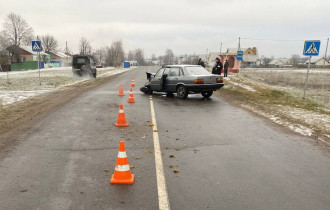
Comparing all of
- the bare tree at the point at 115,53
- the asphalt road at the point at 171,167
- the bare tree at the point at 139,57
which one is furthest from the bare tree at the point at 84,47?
the asphalt road at the point at 171,167

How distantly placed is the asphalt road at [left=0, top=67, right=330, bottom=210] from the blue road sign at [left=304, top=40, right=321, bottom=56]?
6436mm

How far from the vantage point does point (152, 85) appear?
13883 millimetres

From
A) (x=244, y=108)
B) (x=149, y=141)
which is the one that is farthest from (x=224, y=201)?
(x=244, y=108)

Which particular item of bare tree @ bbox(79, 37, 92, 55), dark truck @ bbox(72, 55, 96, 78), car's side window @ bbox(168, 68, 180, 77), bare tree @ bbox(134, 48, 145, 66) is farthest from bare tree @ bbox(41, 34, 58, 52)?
car's side window @ bbox(168, 68, 180, 77)

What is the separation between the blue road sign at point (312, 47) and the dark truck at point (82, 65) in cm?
2204

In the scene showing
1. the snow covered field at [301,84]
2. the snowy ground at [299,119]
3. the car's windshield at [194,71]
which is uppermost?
the car's windshield at [194,71]

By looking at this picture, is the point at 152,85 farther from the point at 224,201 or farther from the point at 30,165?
the point at 224,201

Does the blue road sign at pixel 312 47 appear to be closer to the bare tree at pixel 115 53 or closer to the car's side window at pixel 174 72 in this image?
the car's side window at pixel 174 72

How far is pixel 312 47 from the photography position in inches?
471

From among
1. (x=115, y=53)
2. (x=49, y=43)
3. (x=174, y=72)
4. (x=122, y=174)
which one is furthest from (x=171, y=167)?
(x=49, y=43)

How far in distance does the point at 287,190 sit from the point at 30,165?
405 cm

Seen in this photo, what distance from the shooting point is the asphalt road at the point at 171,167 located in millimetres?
3305

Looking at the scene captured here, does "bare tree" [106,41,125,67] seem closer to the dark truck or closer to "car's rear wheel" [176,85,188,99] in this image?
the dark truck

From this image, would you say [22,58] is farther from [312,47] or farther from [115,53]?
[312,47]
